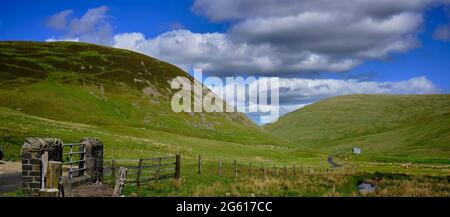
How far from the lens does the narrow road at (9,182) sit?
80.7ft

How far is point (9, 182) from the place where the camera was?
2758 cm

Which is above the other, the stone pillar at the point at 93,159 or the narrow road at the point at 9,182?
the stone pillar at the point at 93,159

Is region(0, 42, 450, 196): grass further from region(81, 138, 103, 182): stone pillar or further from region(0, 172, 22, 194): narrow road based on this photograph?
region(0, 172, 22, 194): narrow road

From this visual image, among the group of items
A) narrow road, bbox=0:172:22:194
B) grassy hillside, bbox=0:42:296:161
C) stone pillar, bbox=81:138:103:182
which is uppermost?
grassy hillside, bbox=0:42:296:161

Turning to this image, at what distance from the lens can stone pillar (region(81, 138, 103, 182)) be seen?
28.6 metres

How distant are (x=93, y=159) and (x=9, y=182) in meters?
5.25

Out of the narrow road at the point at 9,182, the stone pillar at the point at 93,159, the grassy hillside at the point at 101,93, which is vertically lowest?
the narrow road at the point at 9,182

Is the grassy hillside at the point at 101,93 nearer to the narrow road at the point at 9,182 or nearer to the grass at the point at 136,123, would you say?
the grass at the point at 136,123

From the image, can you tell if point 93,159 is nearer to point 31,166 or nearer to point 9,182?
point 9,182

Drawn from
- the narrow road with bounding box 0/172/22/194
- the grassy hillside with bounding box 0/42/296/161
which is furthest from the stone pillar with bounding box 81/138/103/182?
the grassy hillside with bounding box 0/42/296/161

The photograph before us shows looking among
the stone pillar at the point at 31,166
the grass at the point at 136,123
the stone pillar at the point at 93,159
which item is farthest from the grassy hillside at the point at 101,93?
the stone pillar at the point at 31,166

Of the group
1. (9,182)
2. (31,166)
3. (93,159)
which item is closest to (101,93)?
(93,159)

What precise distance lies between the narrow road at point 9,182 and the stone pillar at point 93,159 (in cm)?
424

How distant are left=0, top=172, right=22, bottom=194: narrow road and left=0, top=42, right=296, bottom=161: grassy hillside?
40905 mm
